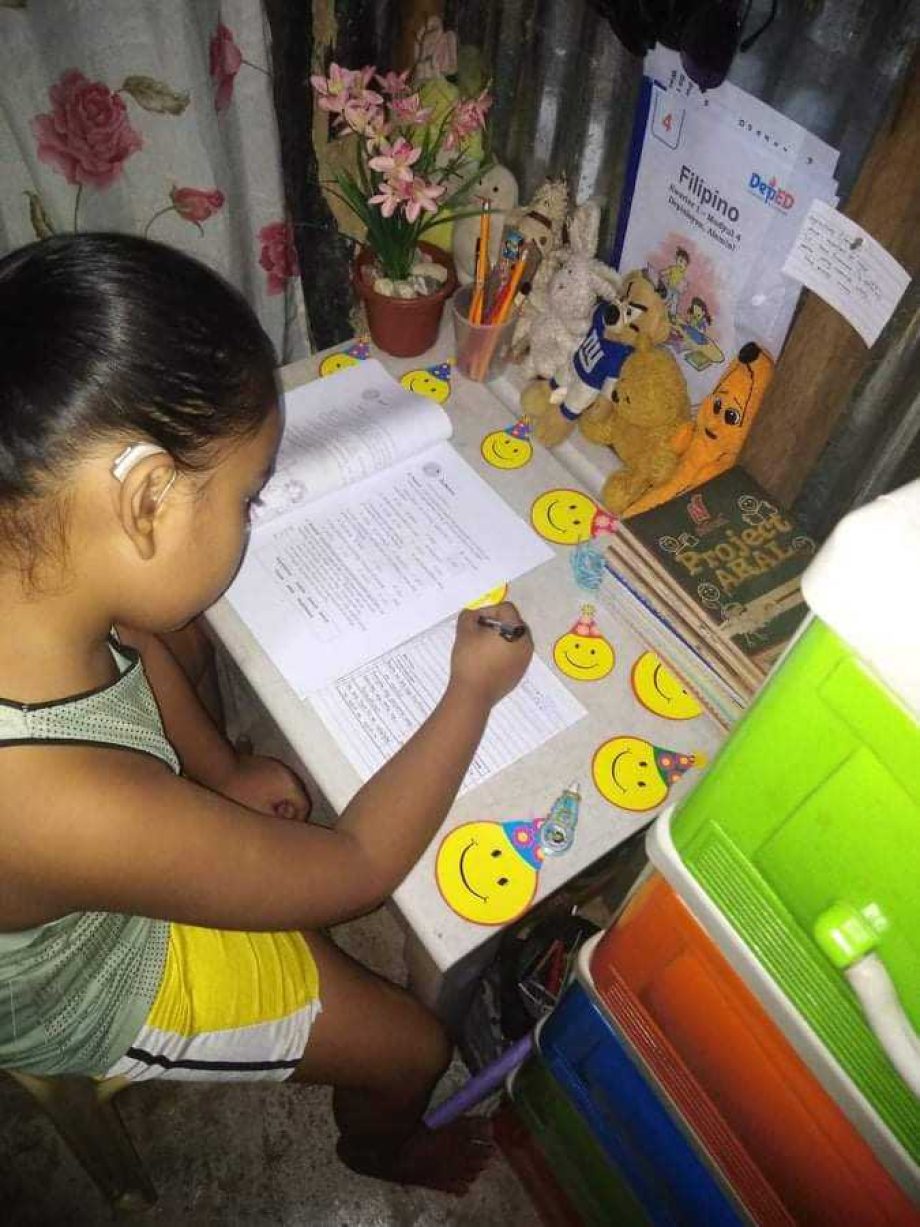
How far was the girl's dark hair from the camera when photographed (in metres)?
0.51

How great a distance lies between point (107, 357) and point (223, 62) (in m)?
0.70

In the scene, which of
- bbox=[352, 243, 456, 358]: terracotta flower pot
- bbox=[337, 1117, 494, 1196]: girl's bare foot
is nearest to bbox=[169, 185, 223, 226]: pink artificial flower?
bbox=[352, 243, 456, 358]: terracotta flower pot

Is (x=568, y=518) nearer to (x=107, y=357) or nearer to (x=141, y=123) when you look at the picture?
(x=107, y=357)

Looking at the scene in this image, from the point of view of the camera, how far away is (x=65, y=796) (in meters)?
0.57

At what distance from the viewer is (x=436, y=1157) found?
45.5 inches

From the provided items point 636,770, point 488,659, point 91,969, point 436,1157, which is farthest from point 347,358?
point 436,1157

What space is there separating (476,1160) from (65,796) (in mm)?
976

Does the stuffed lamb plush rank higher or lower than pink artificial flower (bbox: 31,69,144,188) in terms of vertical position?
lower

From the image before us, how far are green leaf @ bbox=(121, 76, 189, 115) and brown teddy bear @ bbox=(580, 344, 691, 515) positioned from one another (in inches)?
24.9

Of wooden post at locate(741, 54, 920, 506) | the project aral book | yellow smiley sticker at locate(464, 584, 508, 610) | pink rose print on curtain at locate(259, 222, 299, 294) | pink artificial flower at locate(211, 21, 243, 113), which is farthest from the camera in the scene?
pink rose print on curtain at locate(259, 222, 299, 294)

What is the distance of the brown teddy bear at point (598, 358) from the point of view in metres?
0.92

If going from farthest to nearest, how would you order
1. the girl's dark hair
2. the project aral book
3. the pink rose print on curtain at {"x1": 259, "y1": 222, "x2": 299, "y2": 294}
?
the pink rose print on curtain at {"x1": 259, "y1": 222, "x2": 299, "y2": 294}
the project aral book
the girl's dark hair

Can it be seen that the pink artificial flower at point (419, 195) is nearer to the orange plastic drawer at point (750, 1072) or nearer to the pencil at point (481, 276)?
the pencil at point (481, 276)

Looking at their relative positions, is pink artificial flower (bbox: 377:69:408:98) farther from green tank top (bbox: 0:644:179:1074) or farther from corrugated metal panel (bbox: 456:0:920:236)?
green tank top (bbox: 0:644:179:1074)
